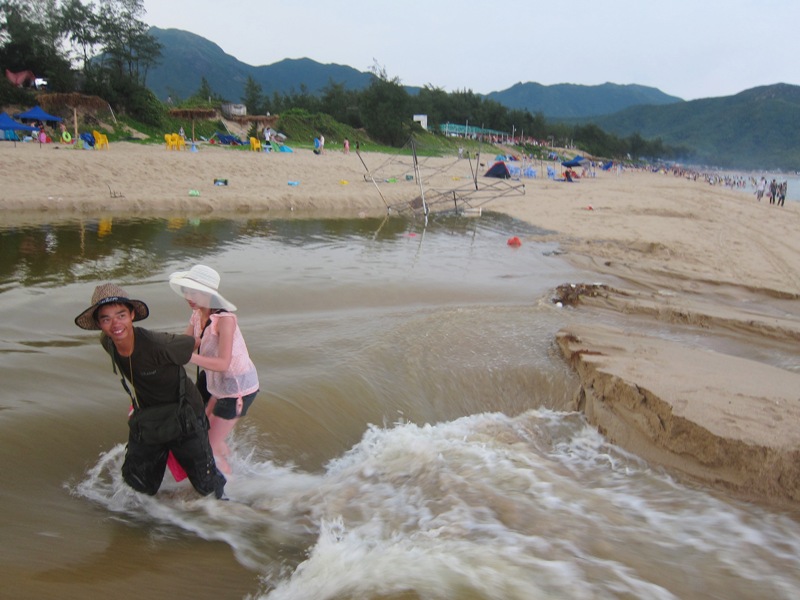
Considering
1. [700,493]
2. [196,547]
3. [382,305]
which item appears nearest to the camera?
[196,547]

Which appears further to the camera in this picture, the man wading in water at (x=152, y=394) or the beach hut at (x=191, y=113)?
the beach hut at (x=191, y=113)

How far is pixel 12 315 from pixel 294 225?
915 centimetres

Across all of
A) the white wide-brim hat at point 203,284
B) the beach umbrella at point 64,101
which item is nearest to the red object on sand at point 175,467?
the white wide-brim hat at point 203,284

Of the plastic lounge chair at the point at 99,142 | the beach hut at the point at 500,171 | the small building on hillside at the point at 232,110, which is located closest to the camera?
the plastic lounge chair at the point at 99,142

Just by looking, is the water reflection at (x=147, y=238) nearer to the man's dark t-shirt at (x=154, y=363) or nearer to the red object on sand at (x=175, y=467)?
the red object on sand at (x=175, y=467)

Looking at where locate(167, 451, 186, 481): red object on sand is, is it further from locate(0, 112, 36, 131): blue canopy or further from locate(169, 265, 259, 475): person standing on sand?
locate(0, 112, 36, 131): blue canopy

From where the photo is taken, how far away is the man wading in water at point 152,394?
274 cm

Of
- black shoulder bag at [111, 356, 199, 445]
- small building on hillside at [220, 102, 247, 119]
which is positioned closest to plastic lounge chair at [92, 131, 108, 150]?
small building on hillside at [220, 102, 247, 119]

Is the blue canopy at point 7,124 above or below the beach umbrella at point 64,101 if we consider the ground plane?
below

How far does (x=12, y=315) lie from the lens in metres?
6.41

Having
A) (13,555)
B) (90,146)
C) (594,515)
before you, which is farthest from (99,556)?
(90,146)

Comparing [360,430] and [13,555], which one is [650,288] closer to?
[360,430]

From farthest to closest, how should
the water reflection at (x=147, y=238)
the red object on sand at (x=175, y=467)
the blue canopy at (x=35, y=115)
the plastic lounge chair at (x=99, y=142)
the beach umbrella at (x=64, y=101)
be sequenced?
1. the beach umbrella at (x=64, y=101)
2. the blue canopy at (x=35, y=115)
3. the plastic lounge chair at (x=99, y=142)
4. the water reflection at (x=147, y=238)
5. the red object on sand at (x=175, y=467)

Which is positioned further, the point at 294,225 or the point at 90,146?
the point at 90,146
